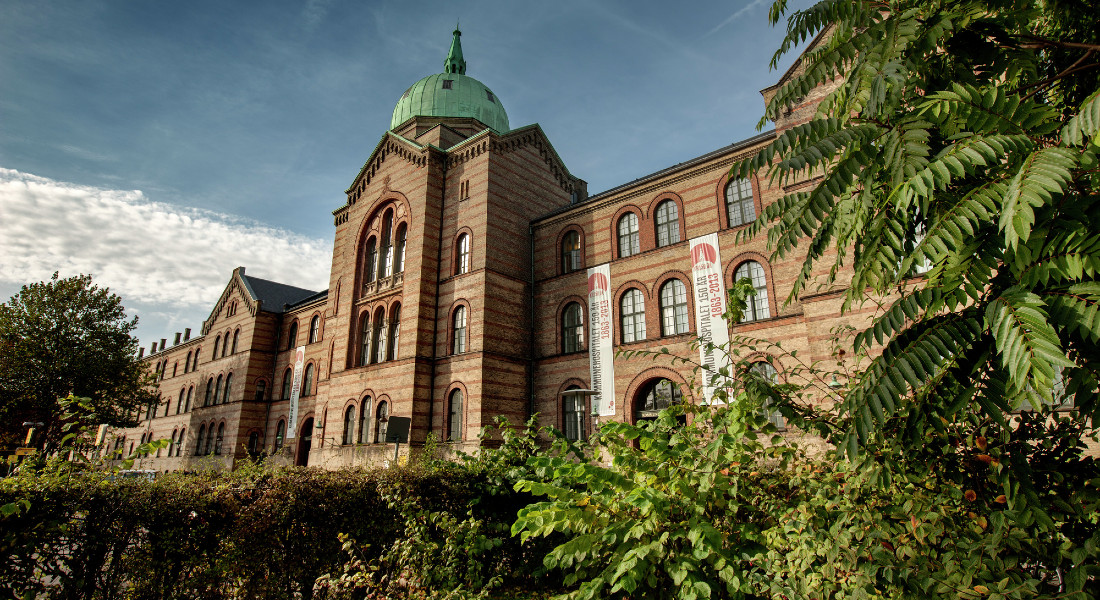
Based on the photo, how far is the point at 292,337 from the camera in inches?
1492

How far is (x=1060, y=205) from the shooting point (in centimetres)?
256

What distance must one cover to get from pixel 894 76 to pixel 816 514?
274cm

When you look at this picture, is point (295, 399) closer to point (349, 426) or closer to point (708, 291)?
point (349, 426)

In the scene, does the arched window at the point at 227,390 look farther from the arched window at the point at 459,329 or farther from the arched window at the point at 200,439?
the arched window at the point at 459,329

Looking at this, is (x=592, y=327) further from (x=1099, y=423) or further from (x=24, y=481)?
(x=1099, y=423)

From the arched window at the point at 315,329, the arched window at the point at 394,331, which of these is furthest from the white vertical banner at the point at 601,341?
the arched window at the point at 315,329

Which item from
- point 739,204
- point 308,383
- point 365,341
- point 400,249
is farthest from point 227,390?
point 739,204

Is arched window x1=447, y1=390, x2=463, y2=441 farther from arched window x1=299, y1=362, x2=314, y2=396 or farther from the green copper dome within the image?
the green copper dome

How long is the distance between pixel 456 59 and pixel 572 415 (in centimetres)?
2683

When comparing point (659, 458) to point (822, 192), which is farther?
point (659, 458)

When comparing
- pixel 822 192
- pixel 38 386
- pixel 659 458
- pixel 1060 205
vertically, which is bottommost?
pixel 659 458

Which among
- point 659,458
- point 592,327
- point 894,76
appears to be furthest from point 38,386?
point 894,76

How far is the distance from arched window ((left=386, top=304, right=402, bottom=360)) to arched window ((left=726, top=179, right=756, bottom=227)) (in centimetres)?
1443

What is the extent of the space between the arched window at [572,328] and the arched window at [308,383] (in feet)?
62.6
